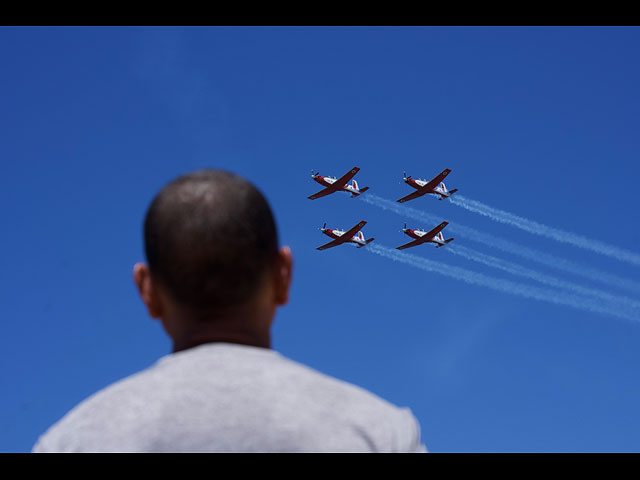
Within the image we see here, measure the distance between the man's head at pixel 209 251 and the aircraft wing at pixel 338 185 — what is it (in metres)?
106

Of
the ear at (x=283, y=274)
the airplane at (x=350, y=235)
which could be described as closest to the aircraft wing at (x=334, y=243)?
the airplane at (x=350, y=235)

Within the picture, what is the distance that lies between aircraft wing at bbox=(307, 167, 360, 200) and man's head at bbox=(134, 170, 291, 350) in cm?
10606

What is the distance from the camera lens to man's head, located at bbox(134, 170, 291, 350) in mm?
4840

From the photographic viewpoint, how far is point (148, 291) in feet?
17.0

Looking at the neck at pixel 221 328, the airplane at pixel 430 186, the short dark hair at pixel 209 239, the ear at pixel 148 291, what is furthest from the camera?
the airplane at pixel 430 186

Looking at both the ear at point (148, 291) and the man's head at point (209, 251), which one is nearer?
the man's head at point (209, 251)

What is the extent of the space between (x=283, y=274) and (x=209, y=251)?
2.25 ft

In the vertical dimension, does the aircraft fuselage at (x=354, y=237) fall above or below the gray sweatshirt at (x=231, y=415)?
above

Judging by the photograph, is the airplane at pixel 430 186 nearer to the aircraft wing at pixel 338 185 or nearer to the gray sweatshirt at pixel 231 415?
the aircraft wing at pixel 338 185

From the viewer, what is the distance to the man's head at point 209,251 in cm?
484

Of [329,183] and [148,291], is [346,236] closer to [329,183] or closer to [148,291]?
[329,183]

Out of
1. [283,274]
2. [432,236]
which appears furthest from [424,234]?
[283,274]
